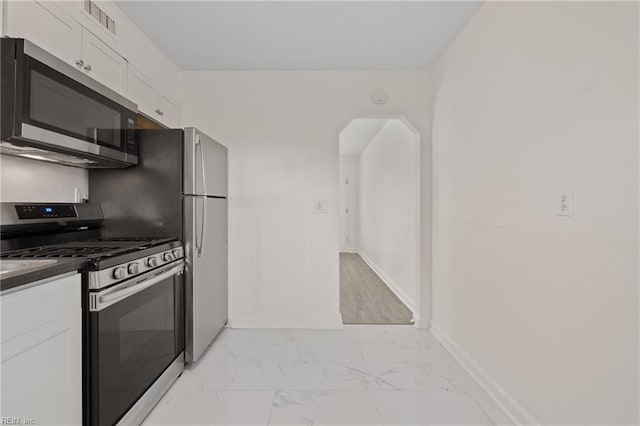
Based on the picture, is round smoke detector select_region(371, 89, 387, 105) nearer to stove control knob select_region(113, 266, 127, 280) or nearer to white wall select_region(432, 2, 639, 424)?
white wall select_region(432, 2, 639, 424)

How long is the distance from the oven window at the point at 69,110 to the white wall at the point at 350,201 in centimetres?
681

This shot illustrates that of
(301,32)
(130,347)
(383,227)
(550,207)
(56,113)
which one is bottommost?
(130,347)

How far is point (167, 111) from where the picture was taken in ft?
9.87

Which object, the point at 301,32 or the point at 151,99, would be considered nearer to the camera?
the point at 301,32

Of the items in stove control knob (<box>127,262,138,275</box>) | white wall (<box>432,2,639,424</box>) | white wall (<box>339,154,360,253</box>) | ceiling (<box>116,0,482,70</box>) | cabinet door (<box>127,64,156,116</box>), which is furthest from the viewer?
white wall (<box>339,154,360,253</box>)

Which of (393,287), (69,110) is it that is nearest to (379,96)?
(69,110)

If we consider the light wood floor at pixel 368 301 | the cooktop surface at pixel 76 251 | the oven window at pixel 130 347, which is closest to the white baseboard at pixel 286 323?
the light wood floor at pixel 368 301

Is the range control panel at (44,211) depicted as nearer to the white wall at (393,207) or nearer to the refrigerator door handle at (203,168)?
the refrigerator door handle at (203,168)

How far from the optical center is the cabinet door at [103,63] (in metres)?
1.90

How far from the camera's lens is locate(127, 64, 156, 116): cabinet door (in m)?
2.37

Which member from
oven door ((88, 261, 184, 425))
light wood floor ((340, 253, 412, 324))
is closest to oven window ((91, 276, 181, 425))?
oven door ((88, 261, 184, 425))

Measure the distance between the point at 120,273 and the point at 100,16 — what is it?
1.62 metres

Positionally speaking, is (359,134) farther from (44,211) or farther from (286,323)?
(44,211)

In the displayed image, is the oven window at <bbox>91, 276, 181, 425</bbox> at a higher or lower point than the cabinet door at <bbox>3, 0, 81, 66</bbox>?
lower
